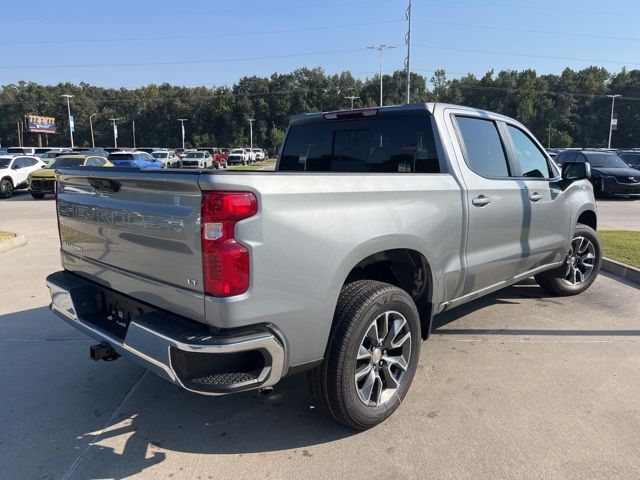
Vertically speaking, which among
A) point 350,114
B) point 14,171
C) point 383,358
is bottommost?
point 383,358

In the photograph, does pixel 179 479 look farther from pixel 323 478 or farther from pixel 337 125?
pixel 337 125

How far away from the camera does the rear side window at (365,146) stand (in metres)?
3.82

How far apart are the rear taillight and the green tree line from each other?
85.3m

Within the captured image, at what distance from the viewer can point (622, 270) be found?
22.5 ft

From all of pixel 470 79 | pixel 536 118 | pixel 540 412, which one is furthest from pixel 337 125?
pixel 470 79

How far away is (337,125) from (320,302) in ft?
6.89

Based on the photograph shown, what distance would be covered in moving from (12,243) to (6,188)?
13.4 m

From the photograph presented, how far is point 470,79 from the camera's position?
303 feet

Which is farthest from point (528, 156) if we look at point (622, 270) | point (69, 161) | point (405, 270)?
point (69, 161)

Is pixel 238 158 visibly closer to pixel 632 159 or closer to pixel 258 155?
pixel 258 155

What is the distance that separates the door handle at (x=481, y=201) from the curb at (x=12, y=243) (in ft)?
26.8

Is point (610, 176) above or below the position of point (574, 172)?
below

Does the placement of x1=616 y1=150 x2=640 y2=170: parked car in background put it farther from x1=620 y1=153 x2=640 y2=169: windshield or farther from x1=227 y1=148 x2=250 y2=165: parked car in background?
x1=227 y1=148 x2=250 y2=165: parked car in background

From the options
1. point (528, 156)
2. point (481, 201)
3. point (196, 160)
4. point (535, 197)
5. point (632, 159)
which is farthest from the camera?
point (196, 160)
